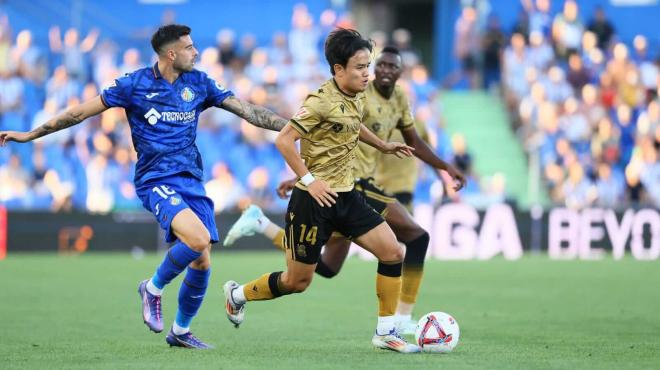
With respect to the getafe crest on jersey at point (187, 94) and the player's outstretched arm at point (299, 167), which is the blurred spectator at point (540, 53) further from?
the player's outstretched arm at point (299, 167)

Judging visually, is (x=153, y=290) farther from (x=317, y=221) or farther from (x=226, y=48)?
(x=226, y=48)

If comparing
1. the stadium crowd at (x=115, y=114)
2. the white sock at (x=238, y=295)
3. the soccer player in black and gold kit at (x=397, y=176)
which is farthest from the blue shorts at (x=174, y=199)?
the stadium crowd at (x=115, y=114)

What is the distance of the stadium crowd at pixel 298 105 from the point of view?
24266 mm

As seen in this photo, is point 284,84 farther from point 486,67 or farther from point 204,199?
point 204,199

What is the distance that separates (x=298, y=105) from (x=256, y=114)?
1595 cm

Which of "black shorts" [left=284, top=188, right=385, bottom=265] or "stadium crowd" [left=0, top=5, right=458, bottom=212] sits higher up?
"black shorts" [left=284, top=188, right=385, bottom=265]

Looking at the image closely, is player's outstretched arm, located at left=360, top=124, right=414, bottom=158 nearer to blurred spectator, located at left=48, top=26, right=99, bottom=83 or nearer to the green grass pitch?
the green grass pitch

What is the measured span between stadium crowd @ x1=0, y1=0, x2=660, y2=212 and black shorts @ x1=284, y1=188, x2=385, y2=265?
14765mm

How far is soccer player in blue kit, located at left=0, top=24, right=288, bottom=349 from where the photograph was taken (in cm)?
890

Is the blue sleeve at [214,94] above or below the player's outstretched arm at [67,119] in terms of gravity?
above

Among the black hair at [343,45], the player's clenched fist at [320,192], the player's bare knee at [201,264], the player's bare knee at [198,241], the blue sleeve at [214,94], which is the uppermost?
the black hair at [343,45]

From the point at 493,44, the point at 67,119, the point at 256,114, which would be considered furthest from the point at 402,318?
the point at 493,44

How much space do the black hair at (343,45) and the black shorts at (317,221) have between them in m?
1.00

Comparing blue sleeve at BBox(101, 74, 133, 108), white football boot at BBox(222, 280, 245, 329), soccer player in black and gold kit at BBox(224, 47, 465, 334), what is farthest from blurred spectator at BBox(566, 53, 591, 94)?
blue sleeve at BBox(101, 74, 133, 108)
